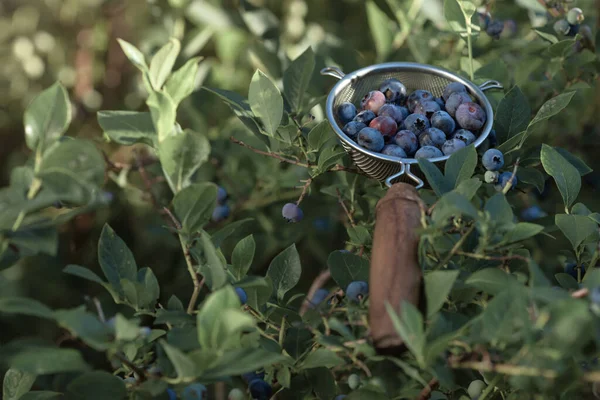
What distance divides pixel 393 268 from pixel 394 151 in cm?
29

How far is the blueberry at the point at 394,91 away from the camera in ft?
3.53

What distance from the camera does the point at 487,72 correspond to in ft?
3.72

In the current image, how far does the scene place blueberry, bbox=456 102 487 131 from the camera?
980mm

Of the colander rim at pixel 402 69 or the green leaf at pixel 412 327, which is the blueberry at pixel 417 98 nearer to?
the colander rim at pixel 402 69

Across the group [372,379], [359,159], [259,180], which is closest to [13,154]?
[259,180]

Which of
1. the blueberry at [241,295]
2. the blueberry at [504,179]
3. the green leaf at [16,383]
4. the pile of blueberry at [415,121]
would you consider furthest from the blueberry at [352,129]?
the green leaf at [16,383]

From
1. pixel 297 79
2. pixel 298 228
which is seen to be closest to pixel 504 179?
pixel 297 79

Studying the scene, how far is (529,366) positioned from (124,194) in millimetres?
1239

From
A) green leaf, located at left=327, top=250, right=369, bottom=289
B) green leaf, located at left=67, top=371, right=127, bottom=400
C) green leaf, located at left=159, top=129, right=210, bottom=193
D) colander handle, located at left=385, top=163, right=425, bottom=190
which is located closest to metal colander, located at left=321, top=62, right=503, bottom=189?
colander handle, located at left=385, top=163, right=425, bottom=190

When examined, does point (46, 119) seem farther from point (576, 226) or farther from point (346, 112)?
point (576, 226)

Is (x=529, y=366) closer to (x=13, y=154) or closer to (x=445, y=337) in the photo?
(x=445, y=337)

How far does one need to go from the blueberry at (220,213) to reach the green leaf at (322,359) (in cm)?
53

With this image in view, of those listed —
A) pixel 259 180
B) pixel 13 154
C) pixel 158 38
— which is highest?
pixel 158 38

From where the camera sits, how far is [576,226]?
0.84 metres
